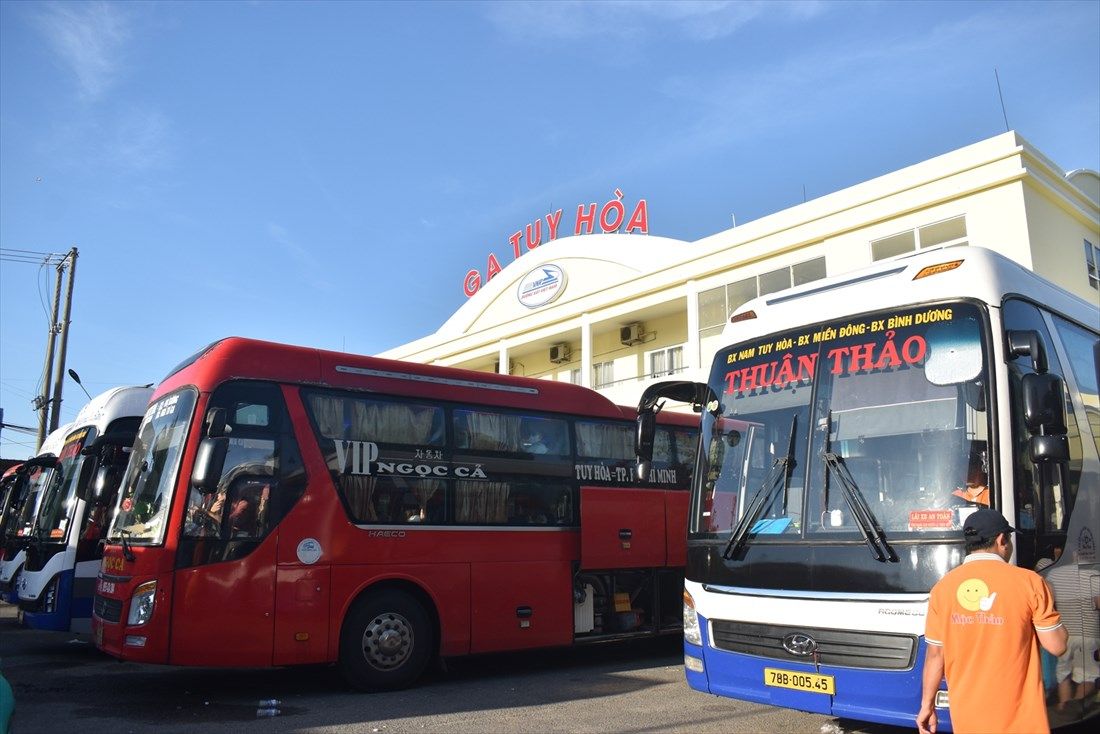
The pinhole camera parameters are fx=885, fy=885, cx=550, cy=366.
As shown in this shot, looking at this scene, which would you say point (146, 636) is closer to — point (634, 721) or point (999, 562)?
point (634, 721)

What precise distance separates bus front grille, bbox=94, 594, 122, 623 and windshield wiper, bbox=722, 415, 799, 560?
561 centimetres

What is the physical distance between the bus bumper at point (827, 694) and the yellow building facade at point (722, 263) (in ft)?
22.4

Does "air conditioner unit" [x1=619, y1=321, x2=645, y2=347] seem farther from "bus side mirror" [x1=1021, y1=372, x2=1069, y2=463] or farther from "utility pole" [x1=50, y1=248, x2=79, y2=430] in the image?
"bus side mirror" [x1=1021, y1=372, x2=1069, y2=463]

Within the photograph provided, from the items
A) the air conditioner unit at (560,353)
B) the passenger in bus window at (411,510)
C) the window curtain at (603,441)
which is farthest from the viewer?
the air conditioner unit at (560,353)

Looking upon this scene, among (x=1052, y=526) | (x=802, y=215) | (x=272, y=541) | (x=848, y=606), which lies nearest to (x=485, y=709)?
(x=272, y=541)

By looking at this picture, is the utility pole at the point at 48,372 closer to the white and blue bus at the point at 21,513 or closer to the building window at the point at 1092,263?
the white and blue bus at the point at 21,513

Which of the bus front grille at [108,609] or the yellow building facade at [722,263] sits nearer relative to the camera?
the bus front grille at [108,609]

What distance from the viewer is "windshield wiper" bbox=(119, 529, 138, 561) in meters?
8.27

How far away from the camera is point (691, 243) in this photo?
27.0 metres

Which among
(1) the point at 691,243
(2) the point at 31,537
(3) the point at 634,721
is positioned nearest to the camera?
(3) the point at 634,721

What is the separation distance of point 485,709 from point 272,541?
2.55 metres

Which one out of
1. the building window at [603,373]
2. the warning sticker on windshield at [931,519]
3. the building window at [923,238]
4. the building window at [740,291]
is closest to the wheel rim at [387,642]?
the warning sticker on windshield at [931,519]

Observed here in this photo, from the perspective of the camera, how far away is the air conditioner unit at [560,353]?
108 ft

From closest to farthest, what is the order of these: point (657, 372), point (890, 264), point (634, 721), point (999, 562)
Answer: point (999, 562)
point (890, 264)
point (634, 721)
point (657, 372)
